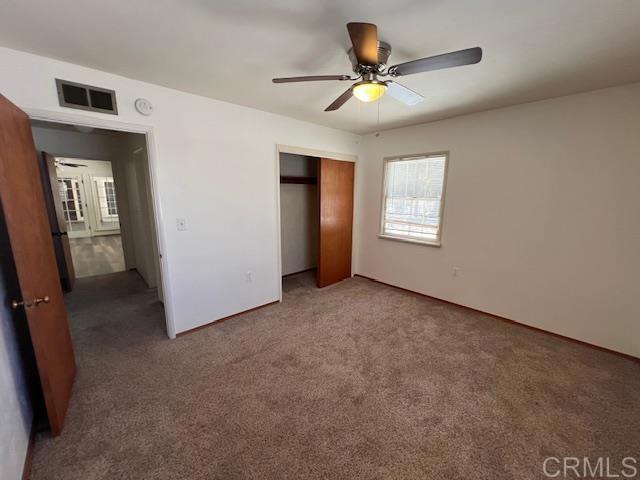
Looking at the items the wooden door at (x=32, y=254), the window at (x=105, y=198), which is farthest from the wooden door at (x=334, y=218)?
the window at (x=105, y=198)

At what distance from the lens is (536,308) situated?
8.96ft

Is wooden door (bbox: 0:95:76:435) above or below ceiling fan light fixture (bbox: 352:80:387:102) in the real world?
below

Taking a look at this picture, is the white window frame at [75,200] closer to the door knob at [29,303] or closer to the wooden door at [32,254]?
the wooden door at [32,254]

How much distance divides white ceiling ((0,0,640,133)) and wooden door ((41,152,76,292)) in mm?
2746

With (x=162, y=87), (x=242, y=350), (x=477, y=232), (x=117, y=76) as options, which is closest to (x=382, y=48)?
(x=162, y=87)

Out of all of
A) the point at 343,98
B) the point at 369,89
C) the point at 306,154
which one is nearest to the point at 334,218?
the point at 306,154

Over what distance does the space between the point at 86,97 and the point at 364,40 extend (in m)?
2.16

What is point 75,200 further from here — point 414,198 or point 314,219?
point 414,198

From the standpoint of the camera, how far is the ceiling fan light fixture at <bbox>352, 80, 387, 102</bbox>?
158 cm

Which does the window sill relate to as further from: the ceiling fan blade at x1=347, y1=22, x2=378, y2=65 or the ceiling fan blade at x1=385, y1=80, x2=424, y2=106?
the ceiling fan blade at x1=347, y1=22, x2=378, y2=65

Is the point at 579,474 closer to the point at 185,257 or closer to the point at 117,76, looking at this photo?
the point at 185,257

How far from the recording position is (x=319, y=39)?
1550 millimetres

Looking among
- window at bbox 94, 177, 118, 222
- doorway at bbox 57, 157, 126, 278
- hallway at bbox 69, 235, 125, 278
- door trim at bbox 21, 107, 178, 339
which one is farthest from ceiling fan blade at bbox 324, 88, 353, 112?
window at bbox 94, 177, 118, 222

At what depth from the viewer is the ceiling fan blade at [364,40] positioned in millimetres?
1149
